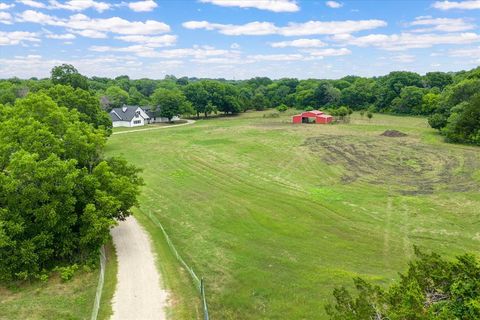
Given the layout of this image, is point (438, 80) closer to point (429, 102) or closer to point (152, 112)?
point (429, 102)

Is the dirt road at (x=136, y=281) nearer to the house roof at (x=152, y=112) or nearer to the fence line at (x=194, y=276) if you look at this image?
the fence line at (x=194, y=276)

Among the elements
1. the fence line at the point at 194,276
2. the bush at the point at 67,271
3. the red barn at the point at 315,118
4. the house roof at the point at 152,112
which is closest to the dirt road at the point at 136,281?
the fence line at the point at 194,276

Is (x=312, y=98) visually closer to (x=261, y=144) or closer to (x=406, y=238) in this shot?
(x=261, y=144)

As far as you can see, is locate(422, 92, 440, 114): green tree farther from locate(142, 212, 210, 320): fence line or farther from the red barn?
locate(142, 212, 210, 320): fence line

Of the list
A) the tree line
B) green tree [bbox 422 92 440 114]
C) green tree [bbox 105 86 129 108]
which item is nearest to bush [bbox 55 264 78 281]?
the tree line

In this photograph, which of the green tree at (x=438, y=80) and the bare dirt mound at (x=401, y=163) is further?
the green tree at (x=438, y=80)

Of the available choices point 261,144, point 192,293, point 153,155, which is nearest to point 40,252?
point 192,293
